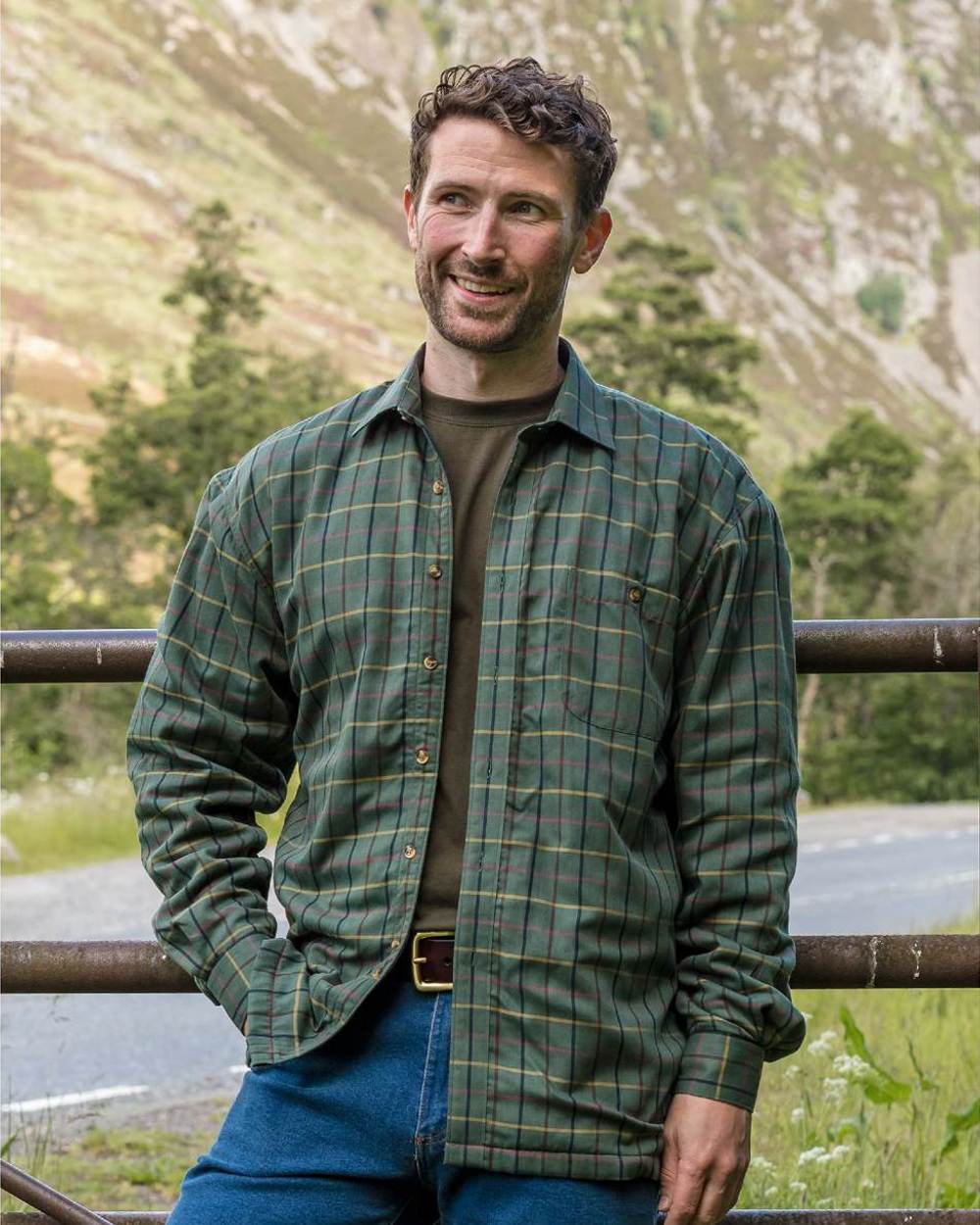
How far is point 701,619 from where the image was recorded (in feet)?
7.30

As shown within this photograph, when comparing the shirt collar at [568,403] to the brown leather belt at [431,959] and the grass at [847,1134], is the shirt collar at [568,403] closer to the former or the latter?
the brown leather belt at [431,959]

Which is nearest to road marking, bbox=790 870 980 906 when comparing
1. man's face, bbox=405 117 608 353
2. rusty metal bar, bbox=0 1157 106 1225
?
rusty metal bar, bbox=0 1157 106 1225

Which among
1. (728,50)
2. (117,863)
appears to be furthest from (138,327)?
(728,50)

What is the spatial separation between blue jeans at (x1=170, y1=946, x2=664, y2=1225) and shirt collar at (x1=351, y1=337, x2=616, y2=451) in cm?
68

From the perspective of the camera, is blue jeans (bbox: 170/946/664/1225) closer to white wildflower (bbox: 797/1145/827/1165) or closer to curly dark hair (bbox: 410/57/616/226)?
Result: curly dark hair (bbox: 410/57/616/226)

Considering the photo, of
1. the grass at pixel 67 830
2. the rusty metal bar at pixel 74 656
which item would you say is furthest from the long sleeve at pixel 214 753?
the grass at pixel 67 830

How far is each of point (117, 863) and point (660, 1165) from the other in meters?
9.73

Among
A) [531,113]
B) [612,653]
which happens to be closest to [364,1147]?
[612,653]

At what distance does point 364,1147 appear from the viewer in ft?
6.84

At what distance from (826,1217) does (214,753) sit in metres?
1.04

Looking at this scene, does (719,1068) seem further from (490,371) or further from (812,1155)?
(812,1155)

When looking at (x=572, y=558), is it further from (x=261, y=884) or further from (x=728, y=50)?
(x=728, y=50)

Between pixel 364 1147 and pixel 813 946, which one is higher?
pixel 813 946

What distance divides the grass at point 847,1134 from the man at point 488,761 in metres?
0.63
